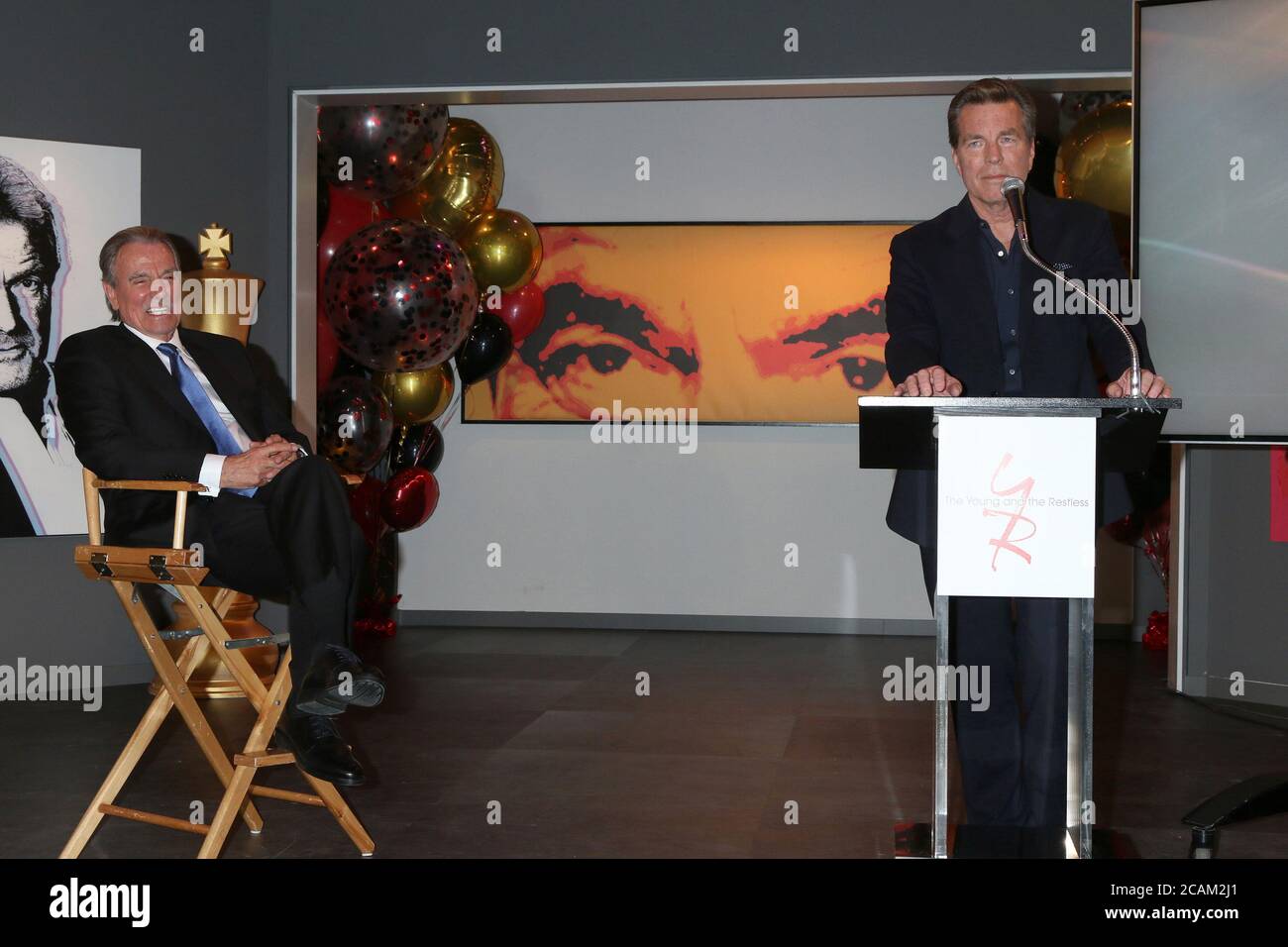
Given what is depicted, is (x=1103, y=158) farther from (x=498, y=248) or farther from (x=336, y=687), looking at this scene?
(x=336, y=687)

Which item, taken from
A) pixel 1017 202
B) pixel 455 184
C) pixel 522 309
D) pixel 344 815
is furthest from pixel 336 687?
pixel 522 309

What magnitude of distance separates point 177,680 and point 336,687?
1.60 ft

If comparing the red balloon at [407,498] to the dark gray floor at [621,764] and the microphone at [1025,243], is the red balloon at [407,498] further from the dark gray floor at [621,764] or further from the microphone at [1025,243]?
the microphone at [1025,243]

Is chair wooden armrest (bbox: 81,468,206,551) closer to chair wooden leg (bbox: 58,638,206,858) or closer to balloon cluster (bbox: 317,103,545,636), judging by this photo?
chair wooden leg (bbox: 58,638,206,858)

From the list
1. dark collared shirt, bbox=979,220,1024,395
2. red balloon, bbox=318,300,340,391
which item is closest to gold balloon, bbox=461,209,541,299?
red balloon, bbox=318,300,340,391

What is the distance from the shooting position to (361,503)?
19.8ft

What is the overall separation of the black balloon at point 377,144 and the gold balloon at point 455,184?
47 cm

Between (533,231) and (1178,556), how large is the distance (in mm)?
Answer: 3334

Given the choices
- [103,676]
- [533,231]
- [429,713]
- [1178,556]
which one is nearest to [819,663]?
[1178,556]

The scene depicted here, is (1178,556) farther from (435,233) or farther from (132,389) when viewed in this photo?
(132,389)

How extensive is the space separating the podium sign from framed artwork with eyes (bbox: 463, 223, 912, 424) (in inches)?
177

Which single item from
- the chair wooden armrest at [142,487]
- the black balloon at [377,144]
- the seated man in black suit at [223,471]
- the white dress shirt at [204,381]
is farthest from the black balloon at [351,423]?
the chair wooden armrest at [142,487]

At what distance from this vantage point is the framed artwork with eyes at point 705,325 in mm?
6875

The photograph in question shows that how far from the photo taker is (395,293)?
5.07 metres
